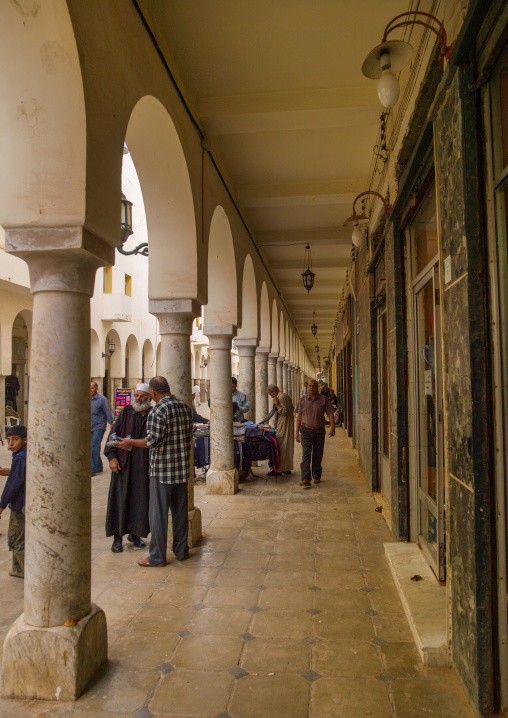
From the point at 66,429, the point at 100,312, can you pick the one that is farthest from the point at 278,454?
the point at 100,312

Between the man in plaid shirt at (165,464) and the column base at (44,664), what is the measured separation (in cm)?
189

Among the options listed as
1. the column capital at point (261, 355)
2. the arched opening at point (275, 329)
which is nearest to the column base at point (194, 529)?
the column capital at point (261, 355)

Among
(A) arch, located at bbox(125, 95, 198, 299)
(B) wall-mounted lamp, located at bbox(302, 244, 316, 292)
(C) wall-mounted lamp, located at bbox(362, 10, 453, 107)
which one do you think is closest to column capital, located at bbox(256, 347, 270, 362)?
(B) wall-mounted lamp, located at bbox(302, 244, 316, 292)

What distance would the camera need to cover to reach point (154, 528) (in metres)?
4.89

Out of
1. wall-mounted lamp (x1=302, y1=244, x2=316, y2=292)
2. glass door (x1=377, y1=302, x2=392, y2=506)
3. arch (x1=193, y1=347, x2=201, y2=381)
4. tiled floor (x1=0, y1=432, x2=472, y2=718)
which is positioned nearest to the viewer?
tiled floor (x1=0, y1=432, x2=472, y2=718)

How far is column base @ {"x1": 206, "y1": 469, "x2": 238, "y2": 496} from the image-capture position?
8.02m

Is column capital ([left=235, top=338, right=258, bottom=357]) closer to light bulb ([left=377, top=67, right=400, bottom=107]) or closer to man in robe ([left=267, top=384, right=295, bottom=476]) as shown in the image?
man in robe ([left=267, top=384, right=295, bottom=476])

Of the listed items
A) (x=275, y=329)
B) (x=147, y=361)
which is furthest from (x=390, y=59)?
(x=147, y=361)

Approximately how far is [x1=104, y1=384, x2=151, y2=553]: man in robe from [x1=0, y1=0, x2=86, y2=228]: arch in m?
2.44

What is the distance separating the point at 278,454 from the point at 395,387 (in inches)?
172

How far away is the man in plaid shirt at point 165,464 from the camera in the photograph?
4801 mm

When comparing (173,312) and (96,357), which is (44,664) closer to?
(173,312)

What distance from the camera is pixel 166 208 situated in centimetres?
571

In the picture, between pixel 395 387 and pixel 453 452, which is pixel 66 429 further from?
pixel 395 387
